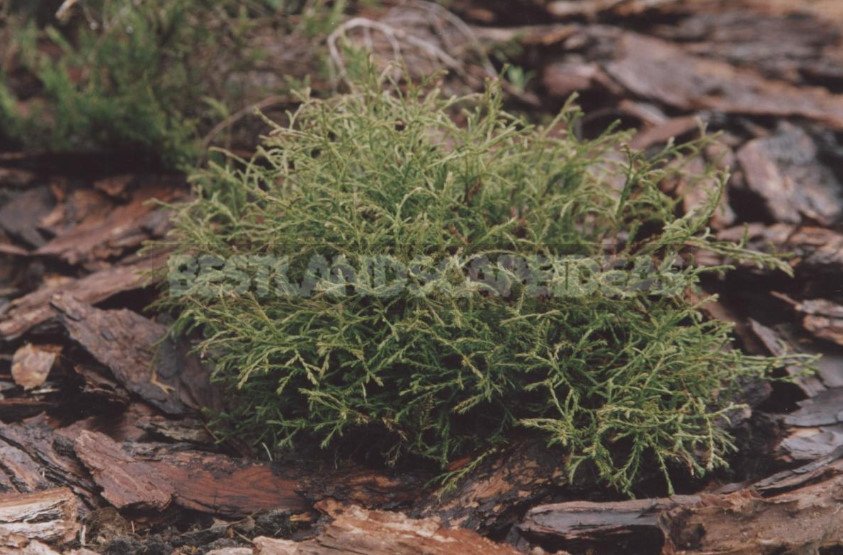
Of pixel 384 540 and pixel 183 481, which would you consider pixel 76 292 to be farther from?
pixel 384 540

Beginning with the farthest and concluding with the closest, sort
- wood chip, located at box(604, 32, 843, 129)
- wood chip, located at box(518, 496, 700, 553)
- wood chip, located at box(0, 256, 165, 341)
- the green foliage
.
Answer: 1. wood chip, located at box(604, 32, 843, 129)
2. the green foliage
3. wood chip, located at box(0, 256, 165, 341)
4. wood chip, located at box(518, 496, 700, 553)

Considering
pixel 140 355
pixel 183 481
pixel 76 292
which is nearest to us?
pixel 183 481

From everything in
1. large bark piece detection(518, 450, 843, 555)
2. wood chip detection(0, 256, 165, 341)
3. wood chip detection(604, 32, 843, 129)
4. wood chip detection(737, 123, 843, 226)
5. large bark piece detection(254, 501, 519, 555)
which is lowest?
large bark piece detection(254, 501, 519, 555)

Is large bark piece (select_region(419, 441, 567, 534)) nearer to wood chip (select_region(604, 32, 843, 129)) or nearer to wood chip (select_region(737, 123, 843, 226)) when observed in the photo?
wood chip (select_region(737, 123, 843, 226))

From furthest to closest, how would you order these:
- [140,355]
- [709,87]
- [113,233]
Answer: [709,87] → [113,233] → [140,355]

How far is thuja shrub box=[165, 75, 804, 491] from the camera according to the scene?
Result: 8.03 feet

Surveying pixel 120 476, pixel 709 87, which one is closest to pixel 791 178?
pixel 709 87

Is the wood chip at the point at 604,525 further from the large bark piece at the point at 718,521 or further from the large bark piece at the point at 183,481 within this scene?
the large bark piece at the point at 183,481

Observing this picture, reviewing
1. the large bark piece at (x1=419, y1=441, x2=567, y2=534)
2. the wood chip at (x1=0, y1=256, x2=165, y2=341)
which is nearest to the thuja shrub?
the large bark piece at (x1=419, y1=441, x2=567, y2=534)

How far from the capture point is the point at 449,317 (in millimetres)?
2467

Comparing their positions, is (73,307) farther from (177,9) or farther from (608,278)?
(608,278)

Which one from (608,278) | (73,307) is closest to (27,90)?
Answer: (73,307)

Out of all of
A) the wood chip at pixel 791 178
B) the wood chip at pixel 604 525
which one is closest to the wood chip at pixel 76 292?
the wood chip at pixel 604 525

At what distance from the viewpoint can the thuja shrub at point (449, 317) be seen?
8.03ft
